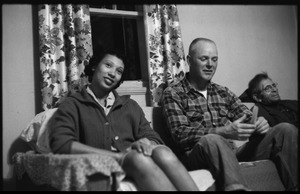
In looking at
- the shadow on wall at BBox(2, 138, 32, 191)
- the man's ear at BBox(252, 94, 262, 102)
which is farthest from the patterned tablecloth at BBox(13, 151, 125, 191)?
the man's ear at BBox(252, 94, 262, 102)

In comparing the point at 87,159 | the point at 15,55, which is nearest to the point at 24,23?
the point at 15,55

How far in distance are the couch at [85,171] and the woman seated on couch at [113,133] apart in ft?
0.28

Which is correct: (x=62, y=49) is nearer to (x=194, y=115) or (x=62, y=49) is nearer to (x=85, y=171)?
(x=194, y=115)

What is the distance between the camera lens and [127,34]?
2.68m

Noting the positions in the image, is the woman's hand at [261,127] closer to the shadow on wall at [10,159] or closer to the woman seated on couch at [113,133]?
the woman seated on couch at [113,133]

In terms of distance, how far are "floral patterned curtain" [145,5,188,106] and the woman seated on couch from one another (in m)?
0.53

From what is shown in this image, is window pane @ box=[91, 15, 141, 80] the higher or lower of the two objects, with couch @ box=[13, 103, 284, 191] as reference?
higher

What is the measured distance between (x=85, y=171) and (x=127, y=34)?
5.60 ft

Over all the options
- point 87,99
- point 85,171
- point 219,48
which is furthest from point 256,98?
point 85,171

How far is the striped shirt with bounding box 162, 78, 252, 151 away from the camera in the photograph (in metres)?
1.77

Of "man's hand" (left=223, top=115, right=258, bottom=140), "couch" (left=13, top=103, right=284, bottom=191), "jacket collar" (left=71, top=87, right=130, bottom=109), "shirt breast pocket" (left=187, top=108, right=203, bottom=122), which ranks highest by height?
"jacket collar" (left=71, top=87, right=130, bottom=109)

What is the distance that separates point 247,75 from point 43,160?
2207mm

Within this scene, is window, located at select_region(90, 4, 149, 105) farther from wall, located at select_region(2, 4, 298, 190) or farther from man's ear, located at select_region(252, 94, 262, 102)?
man's ear, located at select_region(252, 94, 262, 102)

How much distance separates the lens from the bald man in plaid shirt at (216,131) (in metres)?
1.53
